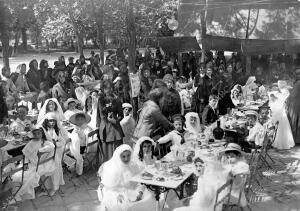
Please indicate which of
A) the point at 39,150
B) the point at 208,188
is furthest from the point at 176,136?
the point at 39,150

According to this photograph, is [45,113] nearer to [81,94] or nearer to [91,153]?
[91,153]

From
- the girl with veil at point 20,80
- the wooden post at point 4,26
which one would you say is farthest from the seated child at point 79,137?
the wooden post at point 4,26

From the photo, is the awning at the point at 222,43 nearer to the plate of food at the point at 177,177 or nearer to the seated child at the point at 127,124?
the seated child at the point at 127,124

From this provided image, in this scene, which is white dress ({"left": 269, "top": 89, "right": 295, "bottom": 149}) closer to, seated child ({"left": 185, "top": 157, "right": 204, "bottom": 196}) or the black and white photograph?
the black and white photograph

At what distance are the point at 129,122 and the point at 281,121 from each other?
3949 mm

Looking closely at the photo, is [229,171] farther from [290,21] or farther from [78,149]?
[290,21]

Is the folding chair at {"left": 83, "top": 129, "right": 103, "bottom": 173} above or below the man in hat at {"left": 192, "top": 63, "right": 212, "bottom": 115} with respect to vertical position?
Answer: below

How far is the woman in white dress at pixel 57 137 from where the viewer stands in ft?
24.8

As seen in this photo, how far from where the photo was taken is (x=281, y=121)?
10.3m

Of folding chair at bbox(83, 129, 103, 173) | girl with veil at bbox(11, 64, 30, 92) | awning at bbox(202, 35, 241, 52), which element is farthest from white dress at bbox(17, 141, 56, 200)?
awning at bbox(202, 35, 241, 52)

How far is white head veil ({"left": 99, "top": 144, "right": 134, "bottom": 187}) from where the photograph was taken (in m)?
6.03

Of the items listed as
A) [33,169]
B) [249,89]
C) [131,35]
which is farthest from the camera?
[131,35]

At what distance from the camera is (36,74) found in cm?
1357

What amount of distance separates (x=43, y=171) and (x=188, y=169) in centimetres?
265
